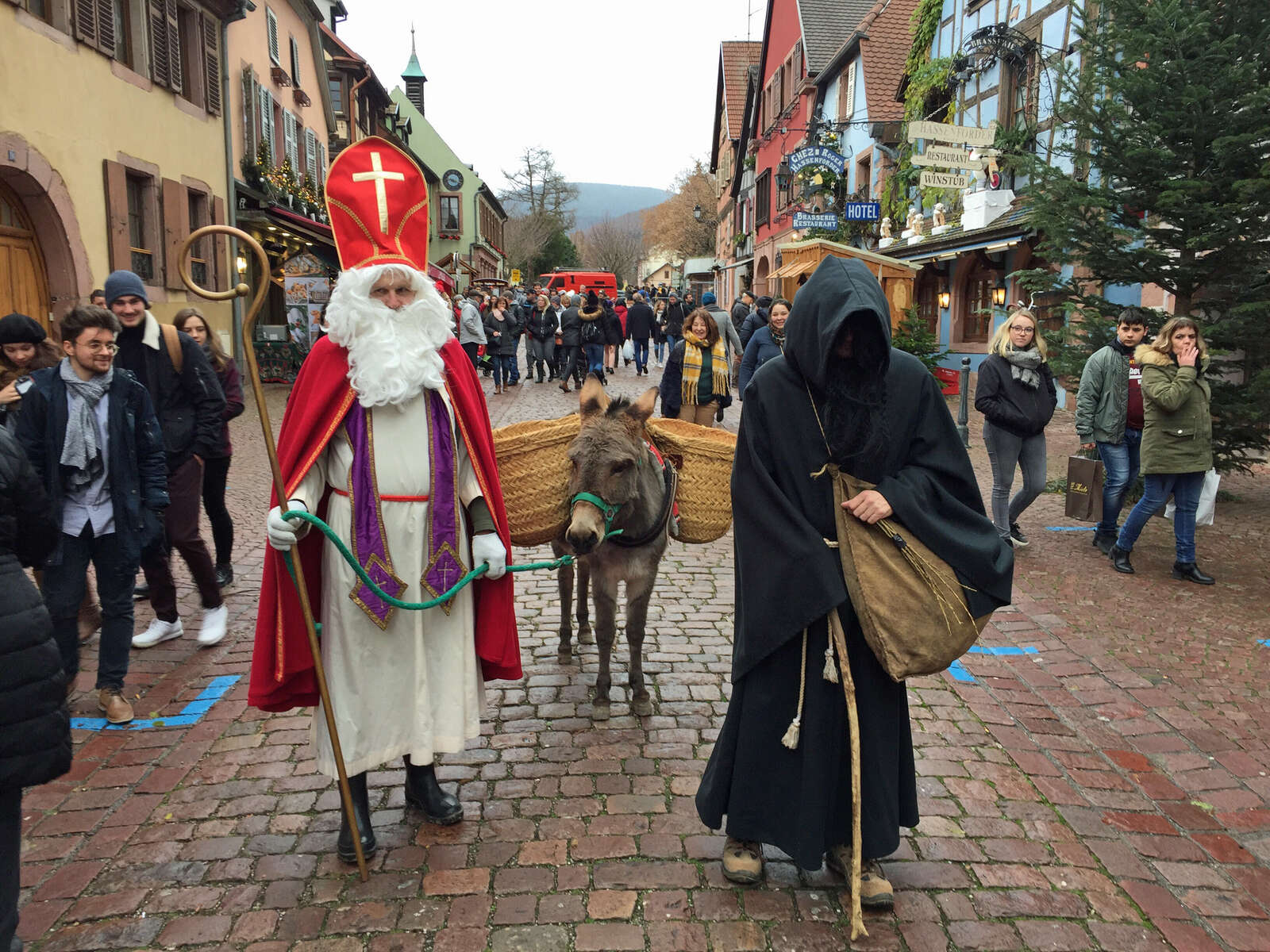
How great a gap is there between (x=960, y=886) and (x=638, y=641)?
201cm

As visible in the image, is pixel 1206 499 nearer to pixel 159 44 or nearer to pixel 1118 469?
pixel 1118 469

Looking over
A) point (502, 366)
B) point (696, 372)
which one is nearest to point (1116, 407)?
point (696, 372)

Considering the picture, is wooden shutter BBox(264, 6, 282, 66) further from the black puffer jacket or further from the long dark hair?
the black puffer jacket

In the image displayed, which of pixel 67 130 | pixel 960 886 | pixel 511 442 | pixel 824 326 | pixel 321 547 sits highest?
pixel 67 130

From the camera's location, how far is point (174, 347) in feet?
18.2

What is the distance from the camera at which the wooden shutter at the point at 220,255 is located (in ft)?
57.5

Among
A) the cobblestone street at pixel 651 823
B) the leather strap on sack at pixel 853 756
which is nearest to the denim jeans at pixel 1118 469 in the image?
the cobblestone street at pixel 651 823

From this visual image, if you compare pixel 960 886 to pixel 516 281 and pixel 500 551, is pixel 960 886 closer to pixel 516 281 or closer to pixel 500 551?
pixel 500 551

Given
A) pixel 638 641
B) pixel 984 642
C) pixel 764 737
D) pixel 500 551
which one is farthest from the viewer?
pixel 984 642

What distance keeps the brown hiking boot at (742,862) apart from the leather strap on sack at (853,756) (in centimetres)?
39

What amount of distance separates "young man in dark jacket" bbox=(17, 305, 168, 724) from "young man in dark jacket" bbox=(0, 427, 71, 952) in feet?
5.77

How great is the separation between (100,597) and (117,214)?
37.0 ft

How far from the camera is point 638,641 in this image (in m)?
4.82

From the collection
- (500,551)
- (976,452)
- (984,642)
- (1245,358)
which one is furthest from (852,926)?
(976,452)
